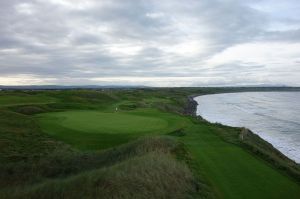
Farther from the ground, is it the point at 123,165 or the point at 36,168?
the point at 123,165

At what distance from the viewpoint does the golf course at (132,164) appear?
36.5ft

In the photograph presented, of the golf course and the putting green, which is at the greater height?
the putting green

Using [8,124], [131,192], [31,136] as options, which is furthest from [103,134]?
[131,192]

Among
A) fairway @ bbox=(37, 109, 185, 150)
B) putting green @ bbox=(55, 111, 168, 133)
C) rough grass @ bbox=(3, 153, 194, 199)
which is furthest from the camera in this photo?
putting green @ bbox=(55, 111, 168, 133)

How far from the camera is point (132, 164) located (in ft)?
41.5

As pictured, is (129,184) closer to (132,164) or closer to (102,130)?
(132,164)

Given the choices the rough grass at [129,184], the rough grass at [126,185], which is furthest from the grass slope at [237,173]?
the rough grass at [126,185]

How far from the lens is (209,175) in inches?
512

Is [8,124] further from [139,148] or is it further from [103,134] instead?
[139,148]

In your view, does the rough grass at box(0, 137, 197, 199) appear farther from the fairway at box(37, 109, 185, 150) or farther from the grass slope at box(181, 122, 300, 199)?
the fairway at box(37, 109, 185, 150)

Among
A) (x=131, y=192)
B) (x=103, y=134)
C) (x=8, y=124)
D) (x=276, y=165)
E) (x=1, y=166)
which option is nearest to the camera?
(x=131, y=192)

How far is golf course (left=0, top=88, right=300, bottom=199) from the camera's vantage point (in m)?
11.1

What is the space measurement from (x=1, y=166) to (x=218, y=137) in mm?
12826

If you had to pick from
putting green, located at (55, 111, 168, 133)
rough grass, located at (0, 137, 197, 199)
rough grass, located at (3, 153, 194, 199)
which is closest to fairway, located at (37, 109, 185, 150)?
putting green, located at (55, 111, 168, 133)
